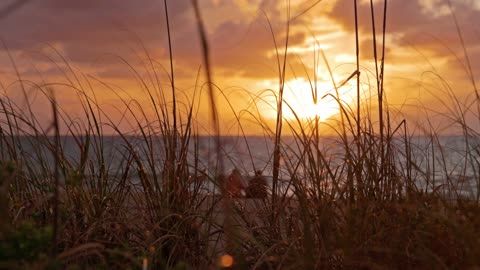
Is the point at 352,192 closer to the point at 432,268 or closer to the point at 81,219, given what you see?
the point at 432,268

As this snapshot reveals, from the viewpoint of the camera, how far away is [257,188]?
3117 millimetres

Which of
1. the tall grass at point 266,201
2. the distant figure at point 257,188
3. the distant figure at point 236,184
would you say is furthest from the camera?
the distant figure at point 236,184

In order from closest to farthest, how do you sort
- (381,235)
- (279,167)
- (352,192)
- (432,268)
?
(432,268) → (381,235) → (352,192) → (279,167)

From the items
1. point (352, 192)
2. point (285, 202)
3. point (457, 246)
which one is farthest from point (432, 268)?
point (285, 202)

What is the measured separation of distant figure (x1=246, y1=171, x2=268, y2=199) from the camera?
3.09 meters

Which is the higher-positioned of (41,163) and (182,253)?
(41,163)

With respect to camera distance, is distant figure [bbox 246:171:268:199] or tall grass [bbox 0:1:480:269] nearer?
tall grass [bbox 0:1:480:269]

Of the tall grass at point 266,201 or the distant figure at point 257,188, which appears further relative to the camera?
the distant figure at point 257,188

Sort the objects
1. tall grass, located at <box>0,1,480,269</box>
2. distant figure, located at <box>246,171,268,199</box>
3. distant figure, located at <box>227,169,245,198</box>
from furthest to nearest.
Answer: distant figure, located at <box>227,169,245,198</box>, distant figure, located at <box>246,171,268,199</box>, tall grass, located at <box>0,1,480,269</box>

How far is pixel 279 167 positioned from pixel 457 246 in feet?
3.68

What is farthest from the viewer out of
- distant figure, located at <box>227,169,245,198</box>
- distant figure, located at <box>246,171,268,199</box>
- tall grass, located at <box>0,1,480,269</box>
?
distant figure, located at <box>227,169,245,198</box>

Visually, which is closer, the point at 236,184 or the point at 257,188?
the point at 257,188

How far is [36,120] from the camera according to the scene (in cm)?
334

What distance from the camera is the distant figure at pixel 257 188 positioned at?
309 centimetres
